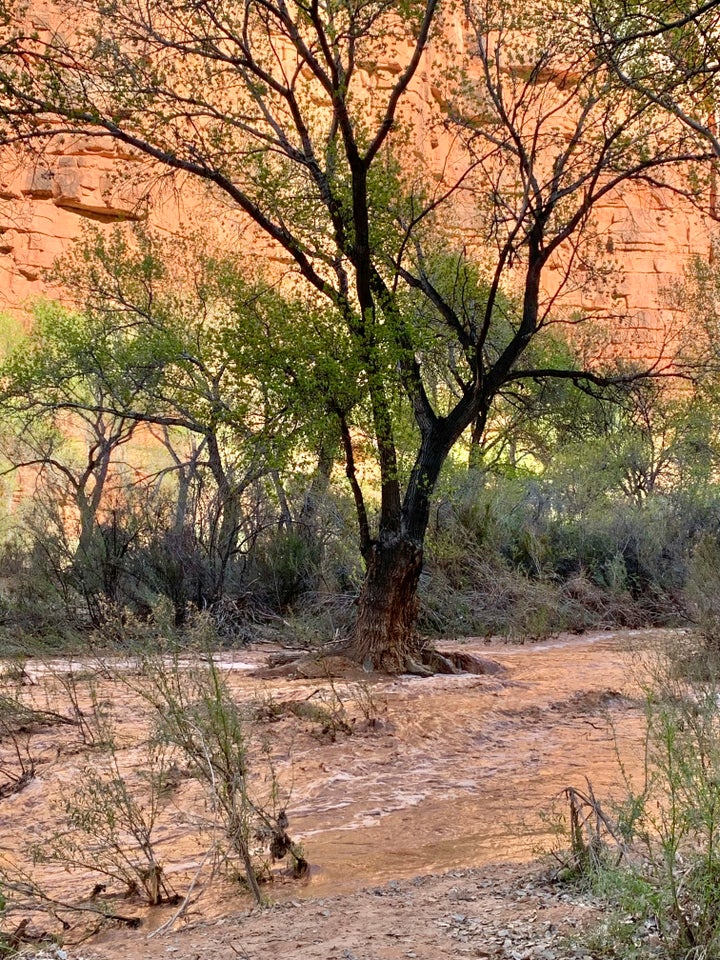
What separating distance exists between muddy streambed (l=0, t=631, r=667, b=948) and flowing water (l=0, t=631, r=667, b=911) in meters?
0.01

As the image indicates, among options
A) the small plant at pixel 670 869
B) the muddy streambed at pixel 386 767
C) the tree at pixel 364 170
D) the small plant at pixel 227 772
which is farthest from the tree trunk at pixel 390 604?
the small plant at pixel 670 869

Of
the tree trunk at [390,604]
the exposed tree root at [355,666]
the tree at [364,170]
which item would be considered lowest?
the exposed tree root at [355,666]

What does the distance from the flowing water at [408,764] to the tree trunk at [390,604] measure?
1.70 ft

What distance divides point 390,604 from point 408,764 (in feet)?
8.84

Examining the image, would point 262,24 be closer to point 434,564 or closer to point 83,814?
point 434,564

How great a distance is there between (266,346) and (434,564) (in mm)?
5198

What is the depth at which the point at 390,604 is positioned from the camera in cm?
867

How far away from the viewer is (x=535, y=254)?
30.0 feet

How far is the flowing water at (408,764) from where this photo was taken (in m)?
4.46

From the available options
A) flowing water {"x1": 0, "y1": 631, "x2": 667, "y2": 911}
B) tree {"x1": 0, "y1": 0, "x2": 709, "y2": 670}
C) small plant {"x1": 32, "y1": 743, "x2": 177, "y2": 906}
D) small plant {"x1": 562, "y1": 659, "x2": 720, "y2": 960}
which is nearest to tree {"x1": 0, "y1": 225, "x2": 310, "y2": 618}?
tree {"x1": 0, "y1": 0, "x2": 709, "y2": 670}

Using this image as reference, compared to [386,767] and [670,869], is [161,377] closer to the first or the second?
[386,767]

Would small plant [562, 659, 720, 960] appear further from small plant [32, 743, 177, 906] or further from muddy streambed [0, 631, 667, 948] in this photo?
small plant [32, 743, 177, 906]

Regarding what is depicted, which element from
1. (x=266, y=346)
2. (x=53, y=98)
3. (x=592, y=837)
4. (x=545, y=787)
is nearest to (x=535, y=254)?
(x=266, y=346)

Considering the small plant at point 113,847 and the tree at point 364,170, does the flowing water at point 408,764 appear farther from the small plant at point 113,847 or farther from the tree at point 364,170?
the tree at point 364,170
